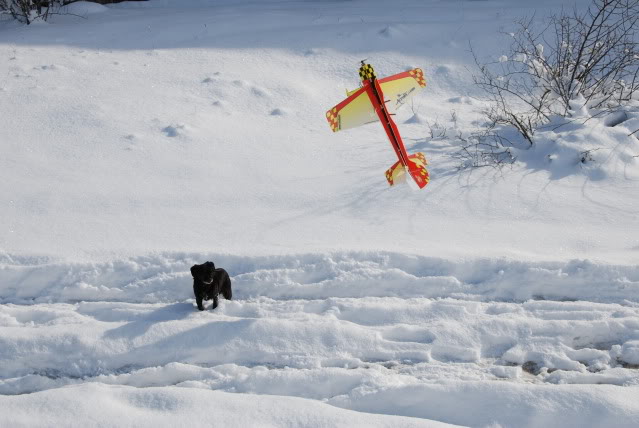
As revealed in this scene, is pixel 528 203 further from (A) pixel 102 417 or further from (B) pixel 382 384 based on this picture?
(A) pixel 102 417

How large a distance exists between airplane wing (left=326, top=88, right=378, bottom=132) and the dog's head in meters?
1.18

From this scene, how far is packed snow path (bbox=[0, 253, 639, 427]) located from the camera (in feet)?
12.8

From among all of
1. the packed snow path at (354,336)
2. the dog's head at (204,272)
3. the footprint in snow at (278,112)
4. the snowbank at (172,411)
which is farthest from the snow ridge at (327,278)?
the footprint in snow at (278,112)

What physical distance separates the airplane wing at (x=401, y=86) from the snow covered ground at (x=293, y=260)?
116cm

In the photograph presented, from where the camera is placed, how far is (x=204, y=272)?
4.28 m

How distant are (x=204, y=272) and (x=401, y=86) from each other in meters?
1.78

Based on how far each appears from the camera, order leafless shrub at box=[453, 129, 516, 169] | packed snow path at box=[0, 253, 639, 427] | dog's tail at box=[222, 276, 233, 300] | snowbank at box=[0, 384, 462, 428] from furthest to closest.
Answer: leafless shrub at box=[453, 129, 516, 169] → dog's tail at box=[222, 276, 233, 300] → packed snow path at box=[0, 253, 639, 427] → snowbank at box=[0, 384, 462, 428]

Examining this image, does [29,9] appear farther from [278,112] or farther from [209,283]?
[209,283]

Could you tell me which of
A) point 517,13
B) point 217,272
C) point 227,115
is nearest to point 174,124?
point 227,115

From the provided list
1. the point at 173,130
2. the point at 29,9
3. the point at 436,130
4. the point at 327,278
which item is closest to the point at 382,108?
the point at 327,278

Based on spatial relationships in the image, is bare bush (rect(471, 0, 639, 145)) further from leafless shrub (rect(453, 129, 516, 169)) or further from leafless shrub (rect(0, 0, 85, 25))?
leafless shrub (rect(0, 0, 85, 25))

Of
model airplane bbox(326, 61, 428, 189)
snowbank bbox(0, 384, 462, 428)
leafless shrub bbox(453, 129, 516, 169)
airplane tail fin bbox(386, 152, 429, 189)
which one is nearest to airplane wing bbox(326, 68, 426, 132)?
model airplane bbox(326, 61, 428, 189)

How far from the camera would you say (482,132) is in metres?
6.89

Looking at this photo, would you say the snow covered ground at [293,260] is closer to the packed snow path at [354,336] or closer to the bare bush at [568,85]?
the packed snow path at [354,336]
